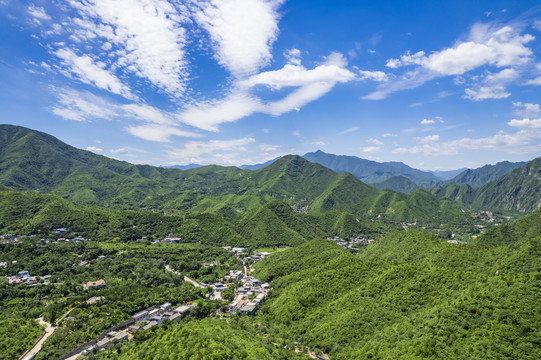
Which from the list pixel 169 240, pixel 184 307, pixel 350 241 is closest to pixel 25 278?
pixel 184 307

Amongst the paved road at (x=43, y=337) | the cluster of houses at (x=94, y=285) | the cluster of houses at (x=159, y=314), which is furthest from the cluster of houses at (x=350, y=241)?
the paved road at (x=43, y=337)

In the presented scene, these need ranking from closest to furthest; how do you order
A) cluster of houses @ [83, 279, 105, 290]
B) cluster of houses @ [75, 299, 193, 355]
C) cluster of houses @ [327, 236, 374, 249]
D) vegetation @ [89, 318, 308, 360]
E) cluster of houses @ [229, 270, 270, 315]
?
vegetation @ [89, 318, 308, 360] → cluster of houses @ [75, 299, 193, 355] → cluster of houses @ [229, 270, 270, 315] → cluster of houses @ [83, 279, 105, 290] → cluster of houses @ [327, 236, 374, 249]

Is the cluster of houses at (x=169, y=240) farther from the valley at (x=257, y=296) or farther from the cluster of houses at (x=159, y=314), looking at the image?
the cluster of houses at (x=159, y=314)

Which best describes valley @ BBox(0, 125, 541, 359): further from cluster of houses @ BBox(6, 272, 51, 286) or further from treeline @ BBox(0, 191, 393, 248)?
treeline @ BBox(0, 191, 393, 248)

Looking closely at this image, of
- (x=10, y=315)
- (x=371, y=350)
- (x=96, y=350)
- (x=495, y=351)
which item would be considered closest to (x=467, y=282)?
(x=495, y=351)

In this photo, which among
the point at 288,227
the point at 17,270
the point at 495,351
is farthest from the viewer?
the point at 288,227

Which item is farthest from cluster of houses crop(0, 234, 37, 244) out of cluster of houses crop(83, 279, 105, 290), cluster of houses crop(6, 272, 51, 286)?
cluster of houses crop(83, 279, 105, 290)

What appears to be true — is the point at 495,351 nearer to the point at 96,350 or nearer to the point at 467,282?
the point at 467,282
